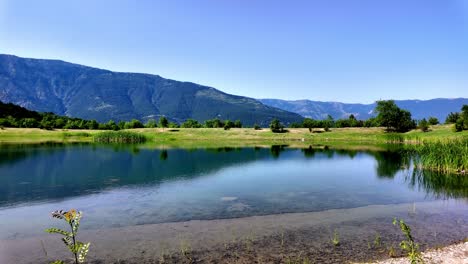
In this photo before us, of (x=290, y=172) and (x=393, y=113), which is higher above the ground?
(x=393, y=113)

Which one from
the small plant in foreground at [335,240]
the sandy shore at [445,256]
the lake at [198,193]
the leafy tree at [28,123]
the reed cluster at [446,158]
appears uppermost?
the leafy tree at [28,123]

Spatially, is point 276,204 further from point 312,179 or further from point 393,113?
point 393,113

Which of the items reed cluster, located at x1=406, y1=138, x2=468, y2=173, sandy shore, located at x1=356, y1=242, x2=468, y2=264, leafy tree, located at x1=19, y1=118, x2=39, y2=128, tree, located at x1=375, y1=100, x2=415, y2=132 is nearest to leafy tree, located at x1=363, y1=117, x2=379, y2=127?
tree, located at x1=375, y1=100, x2=415, y2=132

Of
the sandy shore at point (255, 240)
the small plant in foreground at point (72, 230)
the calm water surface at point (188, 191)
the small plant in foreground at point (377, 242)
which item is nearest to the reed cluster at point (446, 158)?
the calm water surface at point (188, 191)

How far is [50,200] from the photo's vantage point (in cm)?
2988

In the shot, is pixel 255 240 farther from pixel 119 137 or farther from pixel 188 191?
pixel 119 137

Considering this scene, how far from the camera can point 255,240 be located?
18.8 meters

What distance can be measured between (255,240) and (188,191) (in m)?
16.7

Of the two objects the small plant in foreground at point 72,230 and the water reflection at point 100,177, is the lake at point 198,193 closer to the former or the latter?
the water reflection at point 100,177

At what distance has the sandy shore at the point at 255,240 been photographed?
53.5ft

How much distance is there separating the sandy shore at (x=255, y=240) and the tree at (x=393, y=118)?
12957 cm

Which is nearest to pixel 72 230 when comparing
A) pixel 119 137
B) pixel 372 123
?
pixel 119 137

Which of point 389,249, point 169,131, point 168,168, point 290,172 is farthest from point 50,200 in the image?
point 169,131

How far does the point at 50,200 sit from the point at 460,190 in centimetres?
4003
